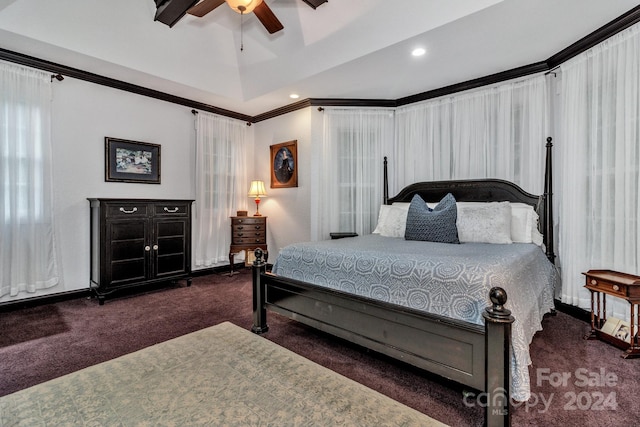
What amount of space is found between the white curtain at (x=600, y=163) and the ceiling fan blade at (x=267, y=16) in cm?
302

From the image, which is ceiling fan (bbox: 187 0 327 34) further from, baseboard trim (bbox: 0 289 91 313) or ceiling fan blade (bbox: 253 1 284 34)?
baseboard trim (bbox: 0 289 91 313)

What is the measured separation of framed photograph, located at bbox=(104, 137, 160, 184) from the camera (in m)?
3.97

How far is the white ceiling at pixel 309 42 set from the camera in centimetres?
270

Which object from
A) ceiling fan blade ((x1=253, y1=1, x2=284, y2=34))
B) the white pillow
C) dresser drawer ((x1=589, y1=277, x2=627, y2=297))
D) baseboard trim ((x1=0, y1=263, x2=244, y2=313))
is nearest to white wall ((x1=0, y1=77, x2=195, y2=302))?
baseboard trim ((x1=0, y1=263, x2=244, y2=313))

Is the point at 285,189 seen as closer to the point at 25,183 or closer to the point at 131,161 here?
the point at 131,161

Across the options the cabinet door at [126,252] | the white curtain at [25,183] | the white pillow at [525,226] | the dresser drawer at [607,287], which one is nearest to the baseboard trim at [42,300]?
the white curtain at [25,183]

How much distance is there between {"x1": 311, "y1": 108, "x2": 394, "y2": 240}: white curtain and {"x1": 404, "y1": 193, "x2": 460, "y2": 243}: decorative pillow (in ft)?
4.89

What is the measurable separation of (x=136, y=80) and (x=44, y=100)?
3.30 feet

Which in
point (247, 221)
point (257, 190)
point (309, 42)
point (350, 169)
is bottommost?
point (247, 221)

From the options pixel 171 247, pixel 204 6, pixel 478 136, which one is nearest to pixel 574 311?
pixel 478 136

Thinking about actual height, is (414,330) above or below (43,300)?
above

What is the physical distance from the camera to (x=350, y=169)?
4.73 metres

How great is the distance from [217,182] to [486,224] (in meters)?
3.94

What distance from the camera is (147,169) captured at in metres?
4.31
